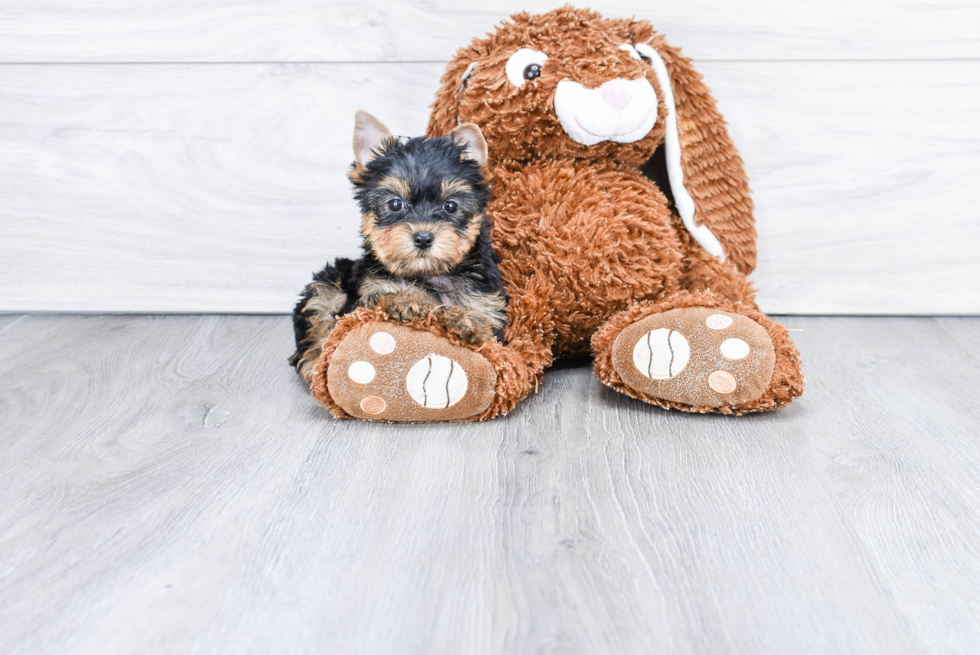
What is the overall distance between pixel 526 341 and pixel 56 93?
4.49 ft

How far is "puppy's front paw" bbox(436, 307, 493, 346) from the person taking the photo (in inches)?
51.4

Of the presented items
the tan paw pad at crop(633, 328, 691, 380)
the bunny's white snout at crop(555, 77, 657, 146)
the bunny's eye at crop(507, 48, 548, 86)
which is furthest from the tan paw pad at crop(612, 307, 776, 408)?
the bunny's eye at crop(507, 48, 548, 86)

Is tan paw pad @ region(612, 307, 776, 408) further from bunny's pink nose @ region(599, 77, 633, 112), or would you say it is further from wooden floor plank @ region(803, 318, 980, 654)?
bunny's pink nose @ region(599, 77, 633, 112)

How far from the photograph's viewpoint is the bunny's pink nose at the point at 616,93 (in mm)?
1456

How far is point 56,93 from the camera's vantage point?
1.96m

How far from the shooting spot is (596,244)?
58.0 inches

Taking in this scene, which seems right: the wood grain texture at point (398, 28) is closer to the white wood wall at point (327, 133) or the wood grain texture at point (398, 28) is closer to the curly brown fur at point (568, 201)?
the white wood wall at point (327, 133)

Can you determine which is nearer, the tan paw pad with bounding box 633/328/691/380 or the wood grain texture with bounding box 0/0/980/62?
the tan paw pad with bounding box 633/328/691/380

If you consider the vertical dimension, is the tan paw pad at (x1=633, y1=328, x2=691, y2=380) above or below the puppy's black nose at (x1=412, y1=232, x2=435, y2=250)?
below

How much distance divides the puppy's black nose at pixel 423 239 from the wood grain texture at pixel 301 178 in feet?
2.45

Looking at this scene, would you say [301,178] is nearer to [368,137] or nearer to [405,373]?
[368,137]

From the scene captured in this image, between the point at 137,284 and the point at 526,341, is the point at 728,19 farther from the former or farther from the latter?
the point at 137,284

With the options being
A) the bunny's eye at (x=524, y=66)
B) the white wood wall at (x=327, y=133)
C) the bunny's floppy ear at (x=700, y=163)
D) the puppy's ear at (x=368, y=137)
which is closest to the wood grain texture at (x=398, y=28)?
the white wood wall at (x=327, y=133)

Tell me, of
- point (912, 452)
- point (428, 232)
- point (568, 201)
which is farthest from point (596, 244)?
point (912, 452)
